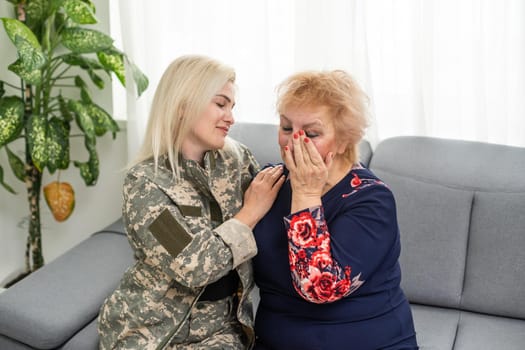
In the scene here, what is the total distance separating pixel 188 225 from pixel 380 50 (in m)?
1.25

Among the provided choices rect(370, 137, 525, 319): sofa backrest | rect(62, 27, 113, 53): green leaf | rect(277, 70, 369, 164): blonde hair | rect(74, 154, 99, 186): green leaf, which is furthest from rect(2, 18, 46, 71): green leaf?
rect(370, 137, 525, 319): sofa backrest

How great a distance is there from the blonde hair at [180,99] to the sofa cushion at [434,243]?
0.91 meters

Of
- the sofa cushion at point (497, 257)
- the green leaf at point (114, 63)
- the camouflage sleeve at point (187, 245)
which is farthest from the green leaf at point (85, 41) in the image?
the sofa cushion at point (497, 257)

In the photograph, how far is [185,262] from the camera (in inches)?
62.1

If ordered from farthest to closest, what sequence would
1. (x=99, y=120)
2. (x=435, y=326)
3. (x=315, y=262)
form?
1. (x=99, y=120)
2. (x=435, y=326)
3. (x=315, y=262)

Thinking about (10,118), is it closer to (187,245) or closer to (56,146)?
(56,146)

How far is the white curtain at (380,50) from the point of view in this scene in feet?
7.79

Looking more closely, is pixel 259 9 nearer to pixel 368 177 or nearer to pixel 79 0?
pixel 79 0

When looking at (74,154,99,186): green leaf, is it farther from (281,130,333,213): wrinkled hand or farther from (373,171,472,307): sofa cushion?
(281,130,333,213): wrinkled hand

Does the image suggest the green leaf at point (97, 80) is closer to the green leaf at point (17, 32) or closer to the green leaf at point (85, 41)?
the green leaf at point (85, 41)

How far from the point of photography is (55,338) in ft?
6.42

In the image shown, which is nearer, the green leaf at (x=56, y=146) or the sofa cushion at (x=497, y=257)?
the sofa cushion at (x=497, y=257)

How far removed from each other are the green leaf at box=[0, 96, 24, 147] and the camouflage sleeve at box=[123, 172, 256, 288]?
112 centimetres

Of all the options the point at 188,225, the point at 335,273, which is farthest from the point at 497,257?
the point at 188,225
